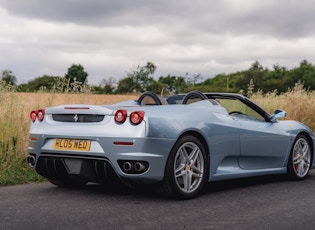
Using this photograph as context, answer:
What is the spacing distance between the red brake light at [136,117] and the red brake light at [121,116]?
3.2 inches

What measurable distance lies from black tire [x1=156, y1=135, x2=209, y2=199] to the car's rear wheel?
6.78 feet

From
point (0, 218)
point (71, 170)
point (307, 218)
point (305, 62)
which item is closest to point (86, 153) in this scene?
point (71, 170)

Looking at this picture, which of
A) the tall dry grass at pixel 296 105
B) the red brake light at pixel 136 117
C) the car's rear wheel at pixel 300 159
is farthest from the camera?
the tall dry grass at pixel 296 105

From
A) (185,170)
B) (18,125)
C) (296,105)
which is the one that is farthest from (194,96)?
(296,105)

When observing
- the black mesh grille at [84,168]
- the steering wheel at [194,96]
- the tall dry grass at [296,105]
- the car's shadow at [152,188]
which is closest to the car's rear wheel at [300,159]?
the car's shadow at [152,188]

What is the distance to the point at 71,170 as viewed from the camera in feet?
20.3

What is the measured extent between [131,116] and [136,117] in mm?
59

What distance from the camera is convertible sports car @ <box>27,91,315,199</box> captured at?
5887 mm

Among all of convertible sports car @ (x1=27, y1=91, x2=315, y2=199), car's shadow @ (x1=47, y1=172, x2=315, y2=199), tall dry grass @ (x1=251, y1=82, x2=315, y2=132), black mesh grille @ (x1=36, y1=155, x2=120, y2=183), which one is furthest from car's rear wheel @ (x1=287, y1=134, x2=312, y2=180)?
tall dry grass @ (x1=251, y1=82, x2=315, y2=132)

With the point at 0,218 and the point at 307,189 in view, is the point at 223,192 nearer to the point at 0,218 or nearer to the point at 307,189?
the point at 307,189

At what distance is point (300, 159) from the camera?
8.30 meters

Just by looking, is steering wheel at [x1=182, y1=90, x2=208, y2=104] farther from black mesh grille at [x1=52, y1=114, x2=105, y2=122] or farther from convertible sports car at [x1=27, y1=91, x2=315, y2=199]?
black mesh grille at [x1=52, y1=114, x2=105, y2=122]

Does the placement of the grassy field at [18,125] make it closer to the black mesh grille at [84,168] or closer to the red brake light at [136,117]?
the black mesh grille at [84,168]

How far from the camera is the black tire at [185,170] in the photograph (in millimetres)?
6047
